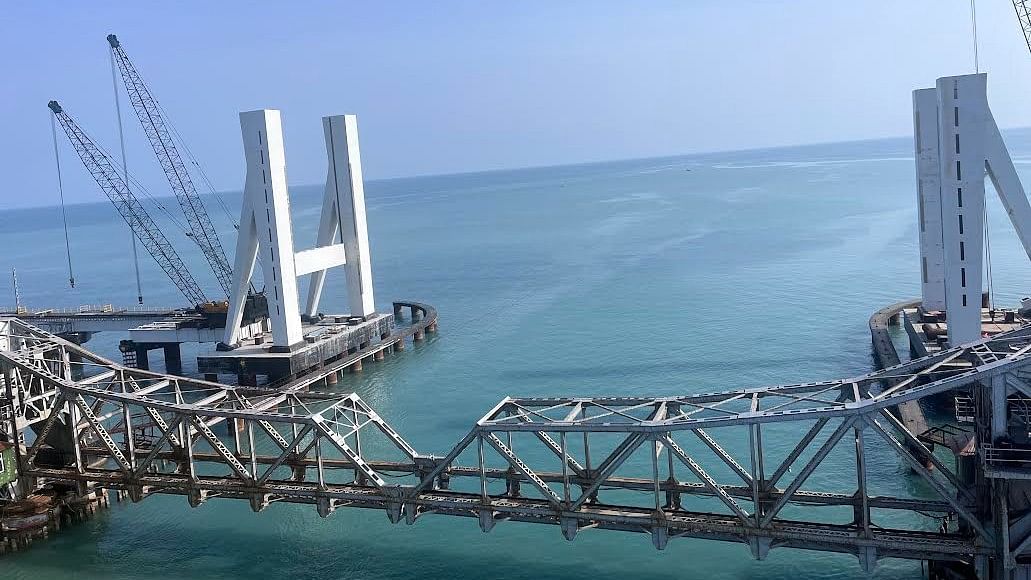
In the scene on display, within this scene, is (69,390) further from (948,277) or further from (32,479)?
(948,277)

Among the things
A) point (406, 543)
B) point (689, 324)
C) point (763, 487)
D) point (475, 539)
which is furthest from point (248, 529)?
point (689, 324)

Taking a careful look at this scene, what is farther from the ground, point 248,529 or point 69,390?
point 69,390

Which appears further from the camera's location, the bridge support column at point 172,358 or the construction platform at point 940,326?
the bridge support column at point 172,358

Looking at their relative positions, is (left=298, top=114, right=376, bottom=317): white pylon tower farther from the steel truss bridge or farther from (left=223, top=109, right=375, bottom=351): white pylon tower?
the steel truss bridge

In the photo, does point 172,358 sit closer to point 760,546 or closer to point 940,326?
point 940,326

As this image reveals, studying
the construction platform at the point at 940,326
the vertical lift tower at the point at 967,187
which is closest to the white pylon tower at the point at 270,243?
the construction platform at the point at 940,326

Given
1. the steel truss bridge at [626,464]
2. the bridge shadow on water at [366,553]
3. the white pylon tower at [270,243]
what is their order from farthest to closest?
1. the white pylon tower at [270,243]
2. the bridge shadow on water at [366,553]
3. the steel truss bridge at [626,464]

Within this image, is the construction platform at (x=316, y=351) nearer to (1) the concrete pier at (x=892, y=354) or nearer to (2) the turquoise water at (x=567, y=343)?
(2) the turquoise water at (x=567, y=343)
